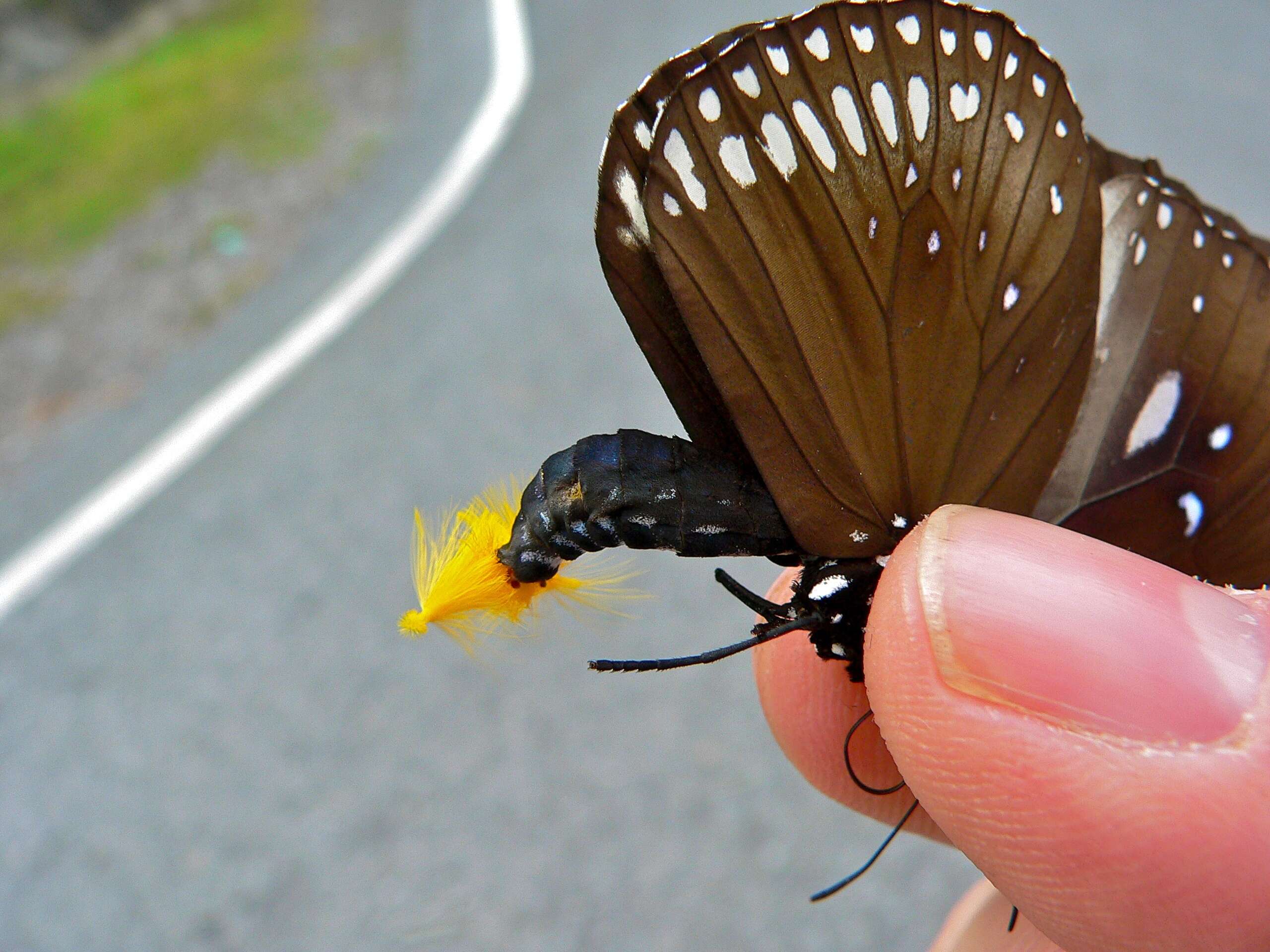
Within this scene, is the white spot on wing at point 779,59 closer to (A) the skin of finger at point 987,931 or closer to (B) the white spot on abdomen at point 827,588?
(B) the white spot on abdomen at point 827,588

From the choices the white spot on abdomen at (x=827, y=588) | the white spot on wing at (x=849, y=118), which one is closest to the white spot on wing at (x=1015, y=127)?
the white spot on wing at (x=849, y=118)

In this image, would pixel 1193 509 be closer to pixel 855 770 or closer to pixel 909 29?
pixel 855 770

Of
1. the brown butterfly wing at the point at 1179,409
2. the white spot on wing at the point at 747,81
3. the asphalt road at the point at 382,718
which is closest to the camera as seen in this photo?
the white spot on wing at the point at 747,81

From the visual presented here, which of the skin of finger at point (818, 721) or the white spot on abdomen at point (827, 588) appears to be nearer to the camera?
the white spot on abdomen at point (827, 588)

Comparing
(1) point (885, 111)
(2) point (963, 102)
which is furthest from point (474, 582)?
(2) point (963, 102)

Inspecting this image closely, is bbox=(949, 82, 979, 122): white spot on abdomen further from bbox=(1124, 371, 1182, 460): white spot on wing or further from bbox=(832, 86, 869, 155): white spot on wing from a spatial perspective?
bbox=(1124, 371, 1182, 460): white spot on wing

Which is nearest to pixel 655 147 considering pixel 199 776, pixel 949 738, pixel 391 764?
pixel 949 738
